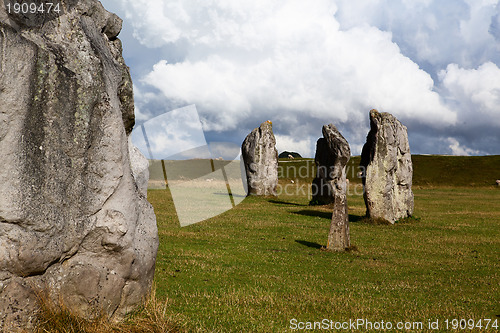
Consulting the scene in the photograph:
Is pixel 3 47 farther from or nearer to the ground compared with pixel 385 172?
farther from the ground

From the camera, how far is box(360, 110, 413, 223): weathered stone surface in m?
20.0

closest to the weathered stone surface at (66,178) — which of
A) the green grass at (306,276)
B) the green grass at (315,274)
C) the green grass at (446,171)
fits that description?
the green grass at (306,276)

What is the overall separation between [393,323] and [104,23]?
6839mm

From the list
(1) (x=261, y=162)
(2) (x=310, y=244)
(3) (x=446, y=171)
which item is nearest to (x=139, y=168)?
(2) (x=310, y=244)

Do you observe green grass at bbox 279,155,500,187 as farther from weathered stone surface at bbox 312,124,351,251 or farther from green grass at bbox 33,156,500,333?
green grass at bbox 33,156,500,333

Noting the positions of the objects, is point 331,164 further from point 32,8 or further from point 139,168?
point 32,8

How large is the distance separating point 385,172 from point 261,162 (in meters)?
13.9

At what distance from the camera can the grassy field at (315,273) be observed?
7.74 metres

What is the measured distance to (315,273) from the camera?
10773 millimetres

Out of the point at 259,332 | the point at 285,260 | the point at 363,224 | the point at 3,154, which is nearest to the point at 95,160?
the point at 3,154

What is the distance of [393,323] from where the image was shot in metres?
7.47

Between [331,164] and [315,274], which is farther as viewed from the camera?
[331,164]

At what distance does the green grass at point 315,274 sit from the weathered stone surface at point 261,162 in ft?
42.7

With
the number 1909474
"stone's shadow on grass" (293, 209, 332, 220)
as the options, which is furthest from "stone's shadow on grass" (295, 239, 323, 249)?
the number 1909474
